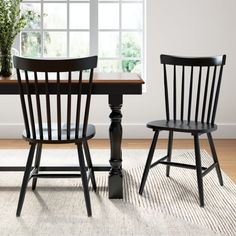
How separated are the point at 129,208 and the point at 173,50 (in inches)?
107

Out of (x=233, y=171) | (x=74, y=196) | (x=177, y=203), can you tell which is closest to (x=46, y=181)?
(x=74, y=196)

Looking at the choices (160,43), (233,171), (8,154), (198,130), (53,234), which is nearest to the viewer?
(53,234)

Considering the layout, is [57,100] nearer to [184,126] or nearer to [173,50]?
[184,126]

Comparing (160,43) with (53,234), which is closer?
(53,234)

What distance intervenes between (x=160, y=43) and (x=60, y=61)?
2.75 metres

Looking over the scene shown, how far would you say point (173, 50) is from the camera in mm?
5430

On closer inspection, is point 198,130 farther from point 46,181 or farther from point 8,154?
point 8,154

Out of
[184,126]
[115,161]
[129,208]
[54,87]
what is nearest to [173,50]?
[184,126]

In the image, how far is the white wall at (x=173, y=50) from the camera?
539cm

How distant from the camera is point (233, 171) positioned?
4070mm

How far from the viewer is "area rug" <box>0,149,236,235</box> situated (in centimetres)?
275

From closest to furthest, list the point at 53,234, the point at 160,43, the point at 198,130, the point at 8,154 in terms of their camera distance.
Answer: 1. the point at 53,234
2. the point at 198,130
3. the point at 8,154
4. the point at 160,43

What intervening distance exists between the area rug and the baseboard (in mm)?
1471

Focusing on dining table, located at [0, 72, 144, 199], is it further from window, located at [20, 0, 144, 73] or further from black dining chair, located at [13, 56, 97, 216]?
window, located at [20, 0, 144, 73]
